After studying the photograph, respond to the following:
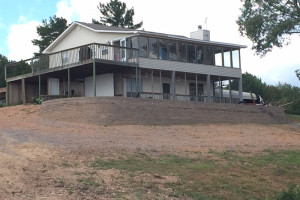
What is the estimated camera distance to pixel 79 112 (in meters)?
22.9

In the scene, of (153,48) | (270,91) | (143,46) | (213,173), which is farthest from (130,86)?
(270,91)

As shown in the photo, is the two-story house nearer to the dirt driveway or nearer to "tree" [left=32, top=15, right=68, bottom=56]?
the dirt driveway

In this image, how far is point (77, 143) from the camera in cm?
1588

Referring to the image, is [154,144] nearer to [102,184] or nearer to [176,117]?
→ [102,184]

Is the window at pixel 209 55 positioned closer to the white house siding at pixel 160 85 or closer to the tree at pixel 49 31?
the white house siding at pixel 160 85

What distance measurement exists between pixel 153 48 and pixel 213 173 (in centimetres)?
1730

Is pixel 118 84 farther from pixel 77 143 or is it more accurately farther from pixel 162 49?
pixel 77 143

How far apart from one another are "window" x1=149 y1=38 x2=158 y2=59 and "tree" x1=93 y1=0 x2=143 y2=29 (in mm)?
23762

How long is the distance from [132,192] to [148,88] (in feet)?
66.2

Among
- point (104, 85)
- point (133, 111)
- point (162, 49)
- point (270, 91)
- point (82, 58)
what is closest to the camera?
point (133, 111)

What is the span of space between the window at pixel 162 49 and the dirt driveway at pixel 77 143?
6.67 meters

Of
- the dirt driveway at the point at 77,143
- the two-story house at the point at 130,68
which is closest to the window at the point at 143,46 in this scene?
the two-story house at the point at 130,68

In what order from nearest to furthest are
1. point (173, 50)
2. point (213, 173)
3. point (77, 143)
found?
point (213, 173)
point (77, 143)
point (173, 50)

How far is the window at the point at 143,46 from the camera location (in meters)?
29.3
